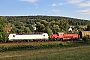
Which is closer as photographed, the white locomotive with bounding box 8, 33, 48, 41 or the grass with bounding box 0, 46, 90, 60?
the grass with bounding box 0, 46, 90, 60

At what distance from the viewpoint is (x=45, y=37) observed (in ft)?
266

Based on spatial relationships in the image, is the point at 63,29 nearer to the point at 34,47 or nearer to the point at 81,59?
the point at 34,47

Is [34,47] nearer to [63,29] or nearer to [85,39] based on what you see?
[85,39]

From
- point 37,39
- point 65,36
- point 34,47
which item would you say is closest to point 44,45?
point 34,47

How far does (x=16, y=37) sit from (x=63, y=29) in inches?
2172

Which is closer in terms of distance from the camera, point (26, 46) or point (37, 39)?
point (26, 46)

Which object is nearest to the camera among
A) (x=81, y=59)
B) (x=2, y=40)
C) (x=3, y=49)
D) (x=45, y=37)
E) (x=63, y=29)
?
(x=81, y=59)

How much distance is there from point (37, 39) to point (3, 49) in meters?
21.4

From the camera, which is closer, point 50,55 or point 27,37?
point 50,55

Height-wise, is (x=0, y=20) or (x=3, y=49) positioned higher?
(x=0, y=20)

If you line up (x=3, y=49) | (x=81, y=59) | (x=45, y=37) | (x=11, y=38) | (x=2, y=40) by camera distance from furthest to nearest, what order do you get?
(x=45, y=37) < (x=11, y=38) < (x=2, y=40) < (x=3, y=49) < (x=81, y=59)

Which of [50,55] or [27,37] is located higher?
[27,37]

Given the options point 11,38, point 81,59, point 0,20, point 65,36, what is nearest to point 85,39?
point 65,36

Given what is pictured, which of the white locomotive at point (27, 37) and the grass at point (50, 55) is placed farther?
the white locomotive at point (27, 37)
